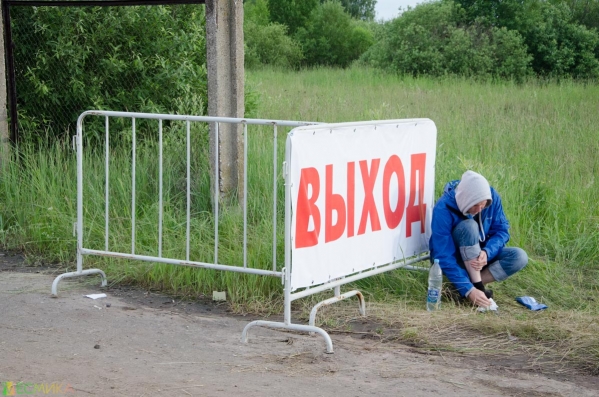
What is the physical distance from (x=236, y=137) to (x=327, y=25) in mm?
33154

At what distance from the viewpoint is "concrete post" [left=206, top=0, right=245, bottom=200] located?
7918 mm

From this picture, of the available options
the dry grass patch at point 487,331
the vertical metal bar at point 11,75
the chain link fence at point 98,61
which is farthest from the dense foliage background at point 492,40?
the dry grass patch at point 487,331

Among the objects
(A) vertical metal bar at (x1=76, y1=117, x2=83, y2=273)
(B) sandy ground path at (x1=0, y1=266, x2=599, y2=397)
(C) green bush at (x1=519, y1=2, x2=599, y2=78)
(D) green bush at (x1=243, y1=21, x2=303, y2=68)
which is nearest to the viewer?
(B) sandy ground path at (x1=0, y1=266, x2=599, y2=397)

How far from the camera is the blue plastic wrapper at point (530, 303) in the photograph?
20.7 ft

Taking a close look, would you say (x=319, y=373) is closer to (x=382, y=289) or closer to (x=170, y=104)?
(x=382, y=289)

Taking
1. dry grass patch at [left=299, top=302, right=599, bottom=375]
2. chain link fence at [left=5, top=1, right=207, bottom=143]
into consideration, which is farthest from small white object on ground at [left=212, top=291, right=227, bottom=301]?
chain link fence at [left=5, top=1, right=207, bottom=143]

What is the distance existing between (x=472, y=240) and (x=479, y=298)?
1.36 ft

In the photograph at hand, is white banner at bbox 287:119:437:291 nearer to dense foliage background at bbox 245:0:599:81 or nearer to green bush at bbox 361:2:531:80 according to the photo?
dense foliage background at bbox 245:0:599:81

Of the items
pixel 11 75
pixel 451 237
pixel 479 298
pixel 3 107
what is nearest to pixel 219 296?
pixel 451 237

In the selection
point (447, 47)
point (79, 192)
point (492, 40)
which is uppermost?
point (492, 40)

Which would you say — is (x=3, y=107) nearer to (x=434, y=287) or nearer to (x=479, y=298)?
(x=434, y=287)

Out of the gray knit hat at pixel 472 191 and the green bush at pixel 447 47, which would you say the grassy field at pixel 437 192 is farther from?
the green bush at pixel 447 47

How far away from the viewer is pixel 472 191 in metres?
6.22

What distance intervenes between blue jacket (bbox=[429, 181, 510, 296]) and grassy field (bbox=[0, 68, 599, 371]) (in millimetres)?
223
